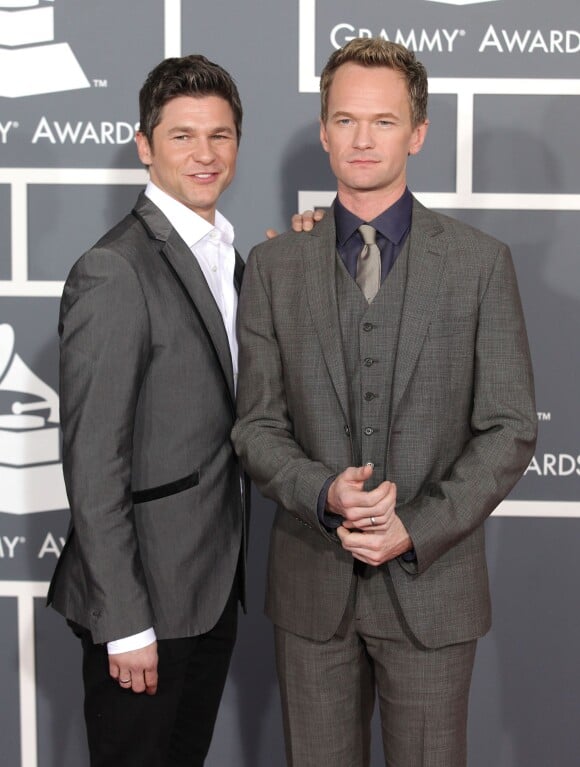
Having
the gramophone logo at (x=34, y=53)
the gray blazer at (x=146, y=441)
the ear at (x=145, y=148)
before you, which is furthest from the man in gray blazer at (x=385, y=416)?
the gramophone logo at (x=34, y=53)

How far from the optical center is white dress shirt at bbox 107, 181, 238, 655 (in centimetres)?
209

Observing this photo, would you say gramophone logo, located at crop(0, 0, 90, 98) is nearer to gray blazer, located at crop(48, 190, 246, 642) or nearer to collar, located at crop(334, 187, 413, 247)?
gray blazer, located at crop(48, 190, 246, 642)

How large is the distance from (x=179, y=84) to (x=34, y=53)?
91 cm

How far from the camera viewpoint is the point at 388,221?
1.92 meters

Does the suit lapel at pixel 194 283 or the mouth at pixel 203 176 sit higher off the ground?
the mouth at pixel 203 176

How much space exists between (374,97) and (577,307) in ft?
3.77

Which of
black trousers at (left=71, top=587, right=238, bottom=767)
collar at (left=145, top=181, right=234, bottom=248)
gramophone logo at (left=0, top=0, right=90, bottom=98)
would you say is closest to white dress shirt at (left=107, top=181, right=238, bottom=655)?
collar at (left=145, top=181, right=234, bottom=248)

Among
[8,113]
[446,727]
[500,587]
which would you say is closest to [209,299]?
[446,727]

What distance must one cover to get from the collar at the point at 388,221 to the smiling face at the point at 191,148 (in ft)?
1.00

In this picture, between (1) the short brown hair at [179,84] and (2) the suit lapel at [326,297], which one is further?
(1) the short brown hair at [179,84]

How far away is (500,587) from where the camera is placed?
2.86 metres

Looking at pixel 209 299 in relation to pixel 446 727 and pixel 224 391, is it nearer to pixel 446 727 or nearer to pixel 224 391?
pixel 224 391

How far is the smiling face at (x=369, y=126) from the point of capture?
1.87 m

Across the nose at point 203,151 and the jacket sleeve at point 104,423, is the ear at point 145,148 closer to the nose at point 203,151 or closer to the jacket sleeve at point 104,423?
the nose at point 203,151
